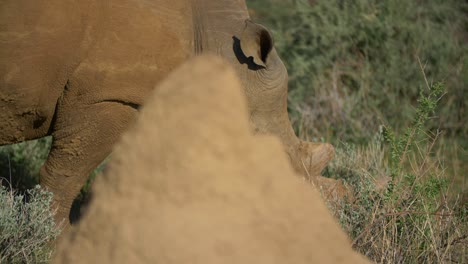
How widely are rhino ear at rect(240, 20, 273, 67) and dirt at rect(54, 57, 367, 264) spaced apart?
2.13 meters

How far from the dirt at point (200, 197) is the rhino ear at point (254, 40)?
2.13 m

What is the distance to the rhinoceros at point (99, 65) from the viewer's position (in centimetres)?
471

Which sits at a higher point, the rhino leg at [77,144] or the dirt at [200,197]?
the dirt at [200,197]

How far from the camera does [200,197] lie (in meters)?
2.86

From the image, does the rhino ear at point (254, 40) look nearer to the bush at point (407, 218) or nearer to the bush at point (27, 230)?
the bush at point (407, 218)

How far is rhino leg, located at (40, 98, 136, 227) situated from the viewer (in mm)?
5074

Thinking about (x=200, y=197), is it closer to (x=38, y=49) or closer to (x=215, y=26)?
(x=38, y=49)

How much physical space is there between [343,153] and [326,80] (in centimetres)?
191

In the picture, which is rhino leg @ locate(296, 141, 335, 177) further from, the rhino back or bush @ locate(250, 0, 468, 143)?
bush @ locate(250, 0, 468, 143)

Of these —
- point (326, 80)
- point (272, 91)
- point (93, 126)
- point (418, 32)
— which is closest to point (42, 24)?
point (93, 126)

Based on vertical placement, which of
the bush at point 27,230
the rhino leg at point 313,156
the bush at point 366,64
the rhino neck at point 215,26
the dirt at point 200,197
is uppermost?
the dirt at point 200,197

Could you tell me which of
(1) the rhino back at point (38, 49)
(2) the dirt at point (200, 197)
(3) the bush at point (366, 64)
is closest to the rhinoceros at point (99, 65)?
(1) the rhino back at point (38, 49)

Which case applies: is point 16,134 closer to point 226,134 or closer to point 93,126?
point 93,126

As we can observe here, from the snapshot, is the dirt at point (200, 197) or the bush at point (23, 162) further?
the bush at point (23, 162)
